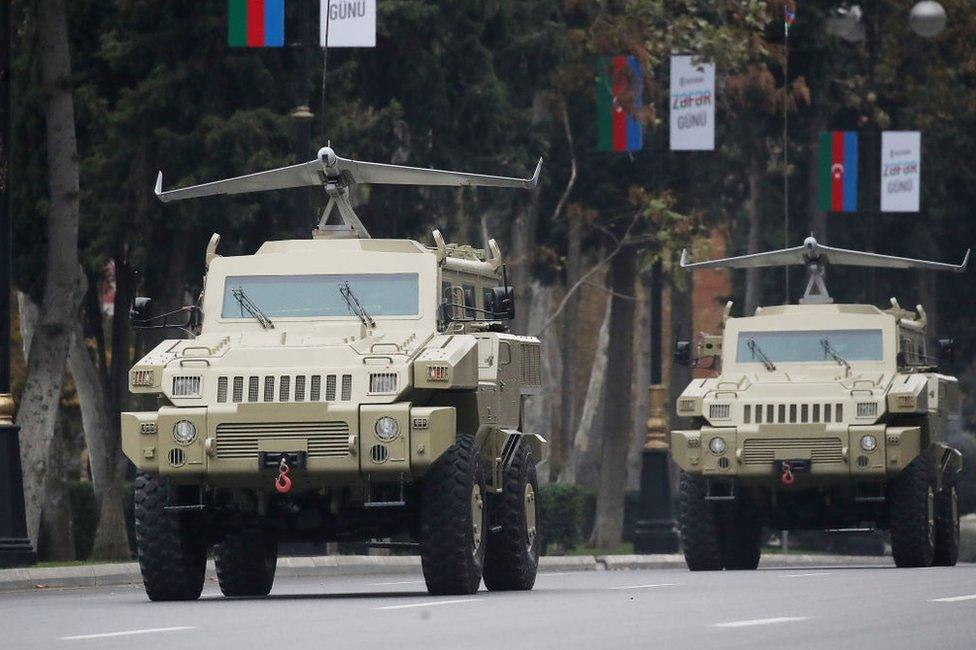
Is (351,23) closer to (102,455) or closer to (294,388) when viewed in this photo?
(102,455)

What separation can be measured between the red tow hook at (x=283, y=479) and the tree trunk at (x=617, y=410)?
22753 millimetres

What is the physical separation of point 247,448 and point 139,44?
12901 millimetres

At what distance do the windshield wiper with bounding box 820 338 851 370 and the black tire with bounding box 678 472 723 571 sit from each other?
189 centimetres

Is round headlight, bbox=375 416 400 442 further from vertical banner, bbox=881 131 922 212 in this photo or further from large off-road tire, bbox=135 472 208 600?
vertical banner, bbox=881 131 922 212

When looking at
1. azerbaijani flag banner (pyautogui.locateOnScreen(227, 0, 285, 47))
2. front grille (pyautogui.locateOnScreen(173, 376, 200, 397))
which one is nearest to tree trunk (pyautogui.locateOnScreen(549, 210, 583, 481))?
azerbaijani flag banner (pyautogui.locateOnScreen(227, 0, 285, 47))

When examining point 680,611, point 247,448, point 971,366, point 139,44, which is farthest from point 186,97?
point 971,366

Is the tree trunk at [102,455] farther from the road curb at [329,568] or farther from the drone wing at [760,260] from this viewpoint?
the drone wing at [760,260]

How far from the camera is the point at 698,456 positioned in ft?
82.1

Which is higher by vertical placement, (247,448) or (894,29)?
(894,29)

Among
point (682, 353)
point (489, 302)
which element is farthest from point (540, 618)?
point (682, 353)

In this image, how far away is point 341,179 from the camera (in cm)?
2092

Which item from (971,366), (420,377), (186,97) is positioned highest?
(186,97)

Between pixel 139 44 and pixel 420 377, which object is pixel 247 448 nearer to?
pixel 420 377

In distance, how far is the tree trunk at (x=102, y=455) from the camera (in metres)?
29.4
